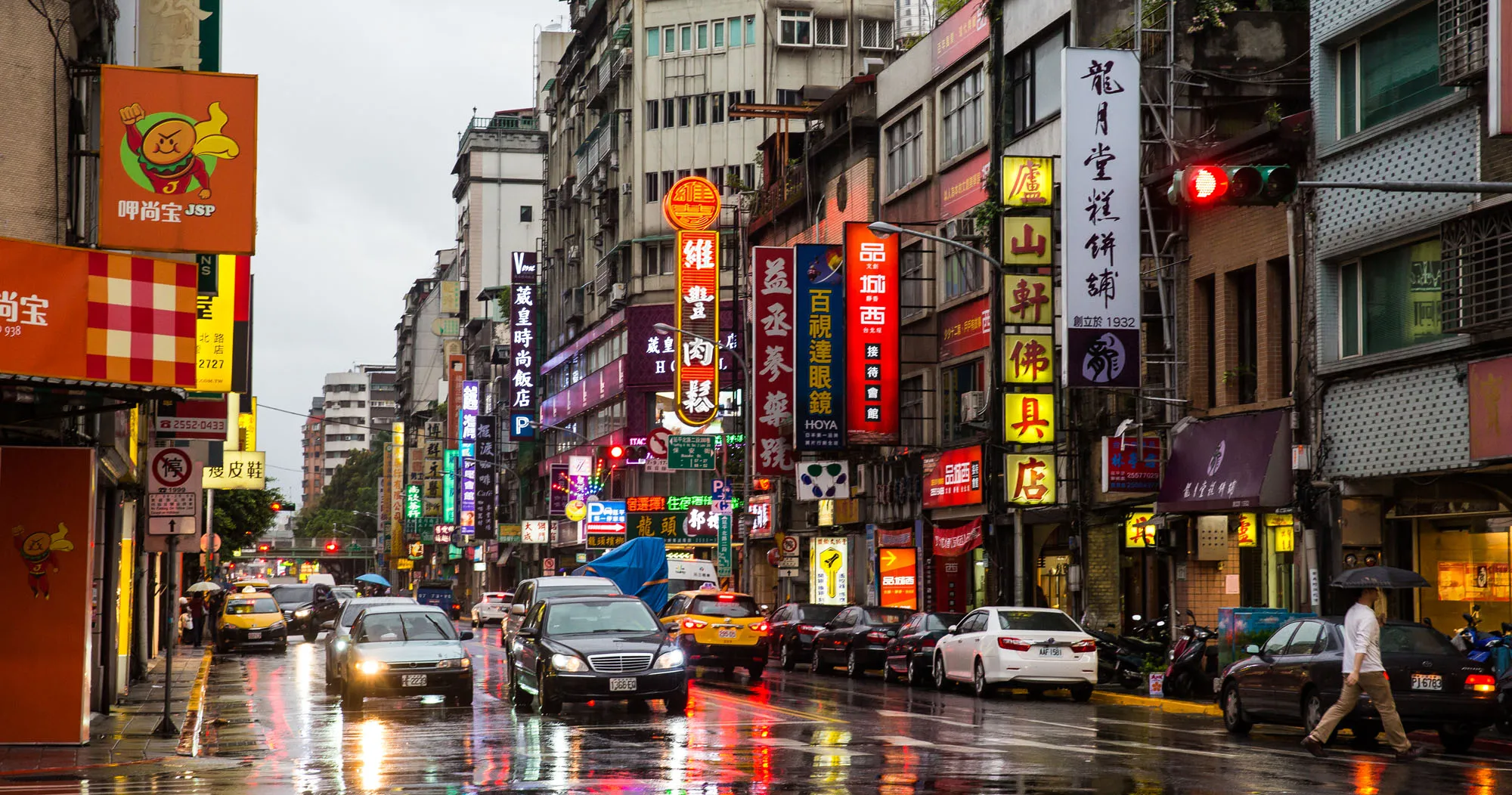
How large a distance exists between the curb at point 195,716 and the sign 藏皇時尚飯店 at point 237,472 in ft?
17.9

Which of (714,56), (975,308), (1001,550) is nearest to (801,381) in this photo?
(975,308)

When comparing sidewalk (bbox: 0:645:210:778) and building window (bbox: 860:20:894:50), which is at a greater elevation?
building window (bbox: 860:20:894:50)

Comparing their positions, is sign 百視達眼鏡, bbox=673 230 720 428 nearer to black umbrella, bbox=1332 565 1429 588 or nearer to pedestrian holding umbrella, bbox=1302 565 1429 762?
black umbrella, bbox=1332 565 1429 588

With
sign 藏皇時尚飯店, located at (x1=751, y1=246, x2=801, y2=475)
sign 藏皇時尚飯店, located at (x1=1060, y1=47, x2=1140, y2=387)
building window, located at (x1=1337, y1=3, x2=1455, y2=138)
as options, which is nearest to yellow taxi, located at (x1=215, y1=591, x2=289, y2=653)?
sign 藏皇時尚飯店, located at (x1=751, y1=246, x2=801, y2=475)

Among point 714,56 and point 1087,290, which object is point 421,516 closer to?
point 714,56

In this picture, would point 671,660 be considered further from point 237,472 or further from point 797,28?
point 797,28

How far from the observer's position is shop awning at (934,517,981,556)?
41.2 metres

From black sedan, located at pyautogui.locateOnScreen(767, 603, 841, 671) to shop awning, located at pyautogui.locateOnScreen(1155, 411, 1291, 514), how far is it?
1013 cm

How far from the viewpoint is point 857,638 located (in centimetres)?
3656

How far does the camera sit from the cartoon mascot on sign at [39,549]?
736 inches

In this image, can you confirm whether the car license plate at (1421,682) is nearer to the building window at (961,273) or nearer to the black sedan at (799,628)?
the black sedan at (799,628)

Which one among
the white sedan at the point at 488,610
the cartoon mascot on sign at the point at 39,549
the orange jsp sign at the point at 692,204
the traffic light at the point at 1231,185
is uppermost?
the orange jsp sign at the point at 692,204

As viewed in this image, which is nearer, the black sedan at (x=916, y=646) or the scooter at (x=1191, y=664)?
the scooter at (x=1191, y=664)

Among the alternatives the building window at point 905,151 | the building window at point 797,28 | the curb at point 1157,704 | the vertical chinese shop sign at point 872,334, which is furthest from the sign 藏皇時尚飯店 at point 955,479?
the building window at point 797,28
